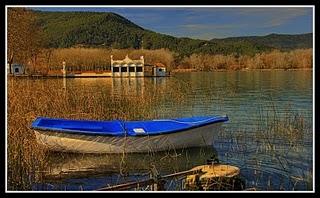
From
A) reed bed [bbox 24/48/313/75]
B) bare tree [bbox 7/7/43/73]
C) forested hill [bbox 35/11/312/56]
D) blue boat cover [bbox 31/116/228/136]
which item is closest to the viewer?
blue boat cover [bbox 31/116/228/136]

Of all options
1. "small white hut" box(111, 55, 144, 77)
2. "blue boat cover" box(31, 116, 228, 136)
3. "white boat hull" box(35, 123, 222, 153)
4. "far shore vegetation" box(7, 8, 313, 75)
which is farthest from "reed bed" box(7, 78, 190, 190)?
"small white hut" box(111, 55, 144, 77)

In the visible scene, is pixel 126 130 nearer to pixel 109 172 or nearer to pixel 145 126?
pixel 145 126

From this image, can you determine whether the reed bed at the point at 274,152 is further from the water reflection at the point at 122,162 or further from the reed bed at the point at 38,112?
the reed bed at the point at 38,112

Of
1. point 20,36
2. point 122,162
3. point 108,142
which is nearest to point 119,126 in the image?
point 108,142

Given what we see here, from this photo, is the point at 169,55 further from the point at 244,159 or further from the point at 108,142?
the point at 244,159

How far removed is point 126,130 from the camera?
835 centimetres

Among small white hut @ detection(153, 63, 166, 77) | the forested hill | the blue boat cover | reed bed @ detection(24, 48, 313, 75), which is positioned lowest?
the blue boat cover

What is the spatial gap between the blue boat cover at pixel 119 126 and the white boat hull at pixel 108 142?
0.09 m

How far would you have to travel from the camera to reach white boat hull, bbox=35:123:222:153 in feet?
26.7

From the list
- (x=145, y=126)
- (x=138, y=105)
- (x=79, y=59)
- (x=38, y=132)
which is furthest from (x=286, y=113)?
(x=79, y=59)

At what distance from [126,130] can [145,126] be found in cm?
55

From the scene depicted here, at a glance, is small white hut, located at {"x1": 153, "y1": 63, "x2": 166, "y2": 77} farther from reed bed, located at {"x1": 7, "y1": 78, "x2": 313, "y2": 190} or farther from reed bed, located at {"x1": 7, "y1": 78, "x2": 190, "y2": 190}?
reed bed, located at {"x1": 7, "y1": 78, "x2": 313, "y2": 190}

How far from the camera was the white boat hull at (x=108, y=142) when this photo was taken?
8141mm

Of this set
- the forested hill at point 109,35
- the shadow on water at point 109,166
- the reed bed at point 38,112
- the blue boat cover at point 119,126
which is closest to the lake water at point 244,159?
the shadow on water at point 109,166
